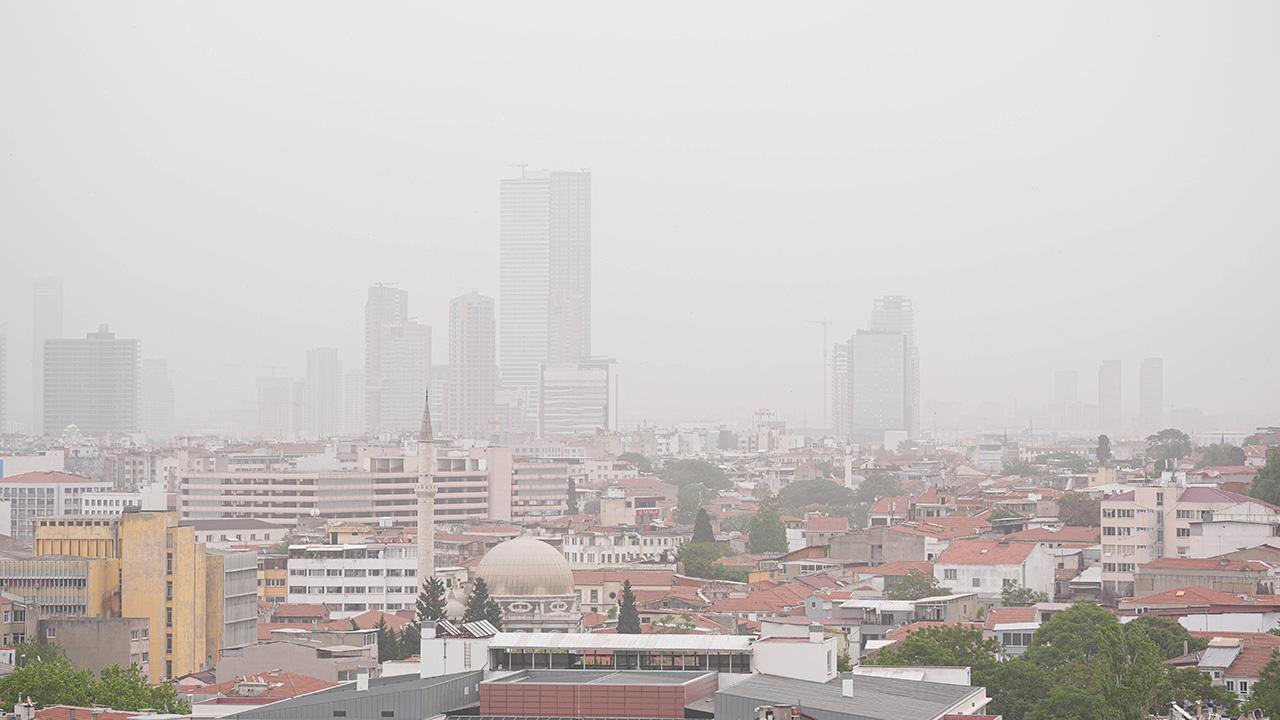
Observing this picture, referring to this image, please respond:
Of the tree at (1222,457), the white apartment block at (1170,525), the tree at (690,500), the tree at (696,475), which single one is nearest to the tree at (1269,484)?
the white apartment block at (1170,525)

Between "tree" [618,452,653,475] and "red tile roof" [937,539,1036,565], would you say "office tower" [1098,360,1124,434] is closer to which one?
"tree" [618,452,653,475]

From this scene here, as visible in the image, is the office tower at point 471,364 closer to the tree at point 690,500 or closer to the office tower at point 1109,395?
the office tower at point 1109,395

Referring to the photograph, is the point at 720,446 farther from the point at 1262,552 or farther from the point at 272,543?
the point at 1262,552

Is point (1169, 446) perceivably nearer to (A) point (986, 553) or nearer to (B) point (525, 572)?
(A) point (986, 553)

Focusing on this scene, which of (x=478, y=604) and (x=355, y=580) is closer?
(x=478, y=604)

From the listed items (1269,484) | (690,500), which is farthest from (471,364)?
(1269,484)

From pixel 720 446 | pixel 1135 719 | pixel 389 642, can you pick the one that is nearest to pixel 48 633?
pixel 389 642

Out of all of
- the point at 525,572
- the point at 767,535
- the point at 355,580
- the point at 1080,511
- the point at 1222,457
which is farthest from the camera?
the point at 1222,457

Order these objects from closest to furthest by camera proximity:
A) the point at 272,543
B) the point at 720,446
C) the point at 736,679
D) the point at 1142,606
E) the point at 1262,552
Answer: the point at 736,679, the point at 1142,606, the point at 1262,552, the point at 272,543, the point at 720,446
